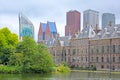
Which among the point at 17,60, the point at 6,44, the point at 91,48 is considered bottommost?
the point at 17,60

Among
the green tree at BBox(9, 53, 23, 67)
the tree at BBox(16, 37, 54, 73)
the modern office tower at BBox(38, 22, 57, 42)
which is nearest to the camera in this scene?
the tree at BBox(16, 37, 54, 73)

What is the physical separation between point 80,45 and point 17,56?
4552cm

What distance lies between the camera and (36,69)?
70.5 metres

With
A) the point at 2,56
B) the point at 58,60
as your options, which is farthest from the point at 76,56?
the point at 2,56

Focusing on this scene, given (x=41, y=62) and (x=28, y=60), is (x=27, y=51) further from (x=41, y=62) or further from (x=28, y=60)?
(x=41, y=62)

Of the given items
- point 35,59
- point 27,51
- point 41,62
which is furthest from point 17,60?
point 41,62

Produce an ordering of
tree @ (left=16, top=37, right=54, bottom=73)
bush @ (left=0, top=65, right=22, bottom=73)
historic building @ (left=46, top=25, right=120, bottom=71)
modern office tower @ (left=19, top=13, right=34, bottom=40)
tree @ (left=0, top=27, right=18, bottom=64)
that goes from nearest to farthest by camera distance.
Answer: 1. tree @ (left=16, top=37, right=54, bottom=73)
2. bush @ (left=0, top=65, right=22, bottom=73)
3. tree @ (left=0, top=27, right=18, bottom=64)
4. historic building @ (left=46, top=25, right=120, bottom=71)
5. modern office tower @ (left=19, top=13, right=34, bottom=40)

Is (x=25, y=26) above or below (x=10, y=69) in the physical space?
above

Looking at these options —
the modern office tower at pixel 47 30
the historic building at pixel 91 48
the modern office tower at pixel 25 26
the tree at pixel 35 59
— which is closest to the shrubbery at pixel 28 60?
the tree at pixel 35 59

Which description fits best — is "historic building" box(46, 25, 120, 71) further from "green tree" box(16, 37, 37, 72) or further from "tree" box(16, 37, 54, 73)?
"green tree" box(16, 37, 37, 72)

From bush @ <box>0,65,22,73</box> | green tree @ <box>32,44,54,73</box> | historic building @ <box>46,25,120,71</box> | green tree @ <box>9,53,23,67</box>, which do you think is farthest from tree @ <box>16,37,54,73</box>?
historic building @ <box>46,25,120,71</box>

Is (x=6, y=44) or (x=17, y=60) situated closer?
(x=17, y=60)

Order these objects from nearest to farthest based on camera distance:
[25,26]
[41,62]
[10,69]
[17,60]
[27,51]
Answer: [41,62], [10,69], [17,60], [27,51], [25,26]

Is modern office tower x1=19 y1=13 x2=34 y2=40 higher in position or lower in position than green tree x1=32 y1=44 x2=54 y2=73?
higher
